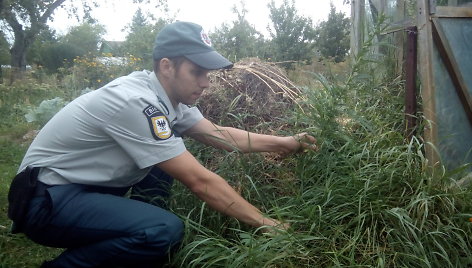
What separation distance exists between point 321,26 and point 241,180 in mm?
19723

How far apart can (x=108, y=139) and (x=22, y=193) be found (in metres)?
0.48

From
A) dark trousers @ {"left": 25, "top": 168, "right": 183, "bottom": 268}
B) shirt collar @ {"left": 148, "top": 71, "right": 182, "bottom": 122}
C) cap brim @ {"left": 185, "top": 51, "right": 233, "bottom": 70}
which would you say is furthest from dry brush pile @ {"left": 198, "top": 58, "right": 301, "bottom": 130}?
dark trousers @ {"left": 25, "top": 168, "right": 183, "bottom": 268}

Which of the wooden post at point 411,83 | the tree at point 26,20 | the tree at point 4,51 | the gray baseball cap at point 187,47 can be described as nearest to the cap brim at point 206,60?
the gray baseball cap at point 187,47

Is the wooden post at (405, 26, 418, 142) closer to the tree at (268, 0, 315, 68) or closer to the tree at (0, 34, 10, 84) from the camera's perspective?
the tree at (268, 0, 315, 68)

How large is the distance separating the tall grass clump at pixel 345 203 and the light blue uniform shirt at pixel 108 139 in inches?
18.0

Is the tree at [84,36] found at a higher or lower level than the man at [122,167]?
higher

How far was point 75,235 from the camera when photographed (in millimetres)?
2131

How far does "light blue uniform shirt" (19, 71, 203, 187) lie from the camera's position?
2086mm

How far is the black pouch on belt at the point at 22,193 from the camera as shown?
6.94ft

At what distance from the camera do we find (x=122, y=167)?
7.39 feet

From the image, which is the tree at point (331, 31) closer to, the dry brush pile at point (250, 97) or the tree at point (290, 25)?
the tree at point (290, 25)

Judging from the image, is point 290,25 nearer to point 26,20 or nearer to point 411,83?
point 26,20

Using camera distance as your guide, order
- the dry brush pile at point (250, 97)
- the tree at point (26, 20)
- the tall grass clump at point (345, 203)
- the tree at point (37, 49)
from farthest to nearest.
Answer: the tree at point (37, 49) → the tree at point (26, 20) → the dry brush pile at point (250, 97) → the tall grass clump at point (345, 203)

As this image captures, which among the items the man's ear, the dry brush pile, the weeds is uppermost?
the man's ear
